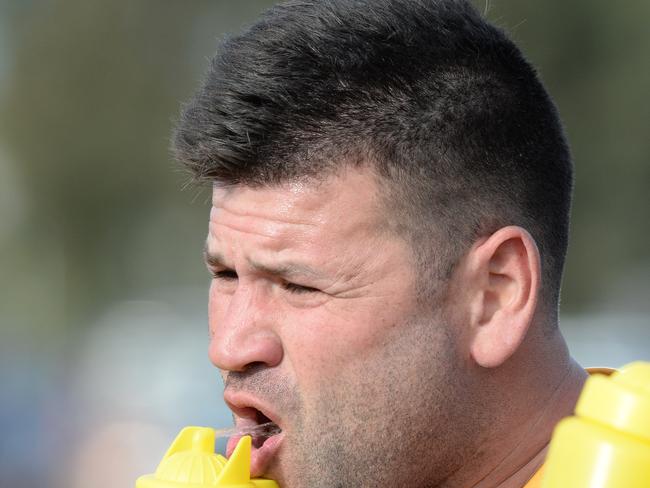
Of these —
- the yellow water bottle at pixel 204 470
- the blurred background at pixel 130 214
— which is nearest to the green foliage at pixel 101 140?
the blurred background at pixel 130 214

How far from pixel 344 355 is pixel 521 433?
556 mm

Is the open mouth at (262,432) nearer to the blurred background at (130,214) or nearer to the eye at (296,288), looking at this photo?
the eye at (296,288)

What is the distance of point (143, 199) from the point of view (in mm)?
20016

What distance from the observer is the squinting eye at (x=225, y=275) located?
322 centimetres

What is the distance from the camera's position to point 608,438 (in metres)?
2.03

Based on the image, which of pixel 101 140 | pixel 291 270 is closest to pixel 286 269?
pixel 291 270

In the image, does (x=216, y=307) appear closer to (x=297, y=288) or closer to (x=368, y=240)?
(x=297, y=288)

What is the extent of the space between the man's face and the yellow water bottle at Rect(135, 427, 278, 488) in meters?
0.10

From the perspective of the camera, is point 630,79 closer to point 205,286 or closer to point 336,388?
point 205,286

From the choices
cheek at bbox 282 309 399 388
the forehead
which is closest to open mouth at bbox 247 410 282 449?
cheek at bbox 282 309 399 388

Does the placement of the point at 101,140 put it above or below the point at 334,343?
above

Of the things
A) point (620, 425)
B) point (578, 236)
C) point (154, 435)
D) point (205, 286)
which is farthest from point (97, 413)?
point (620, 425)

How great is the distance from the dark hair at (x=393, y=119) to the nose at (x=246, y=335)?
1.06 feet

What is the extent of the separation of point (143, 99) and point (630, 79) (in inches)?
326
